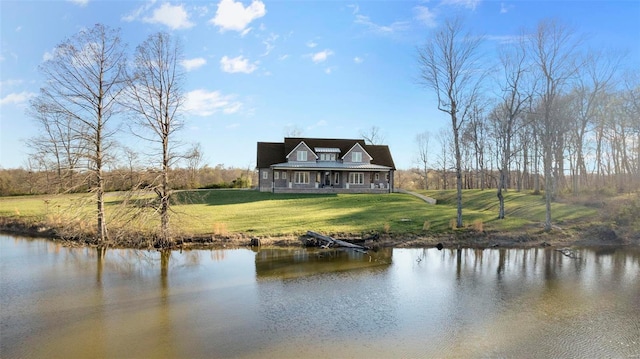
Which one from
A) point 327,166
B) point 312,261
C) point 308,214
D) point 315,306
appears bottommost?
point 315,306

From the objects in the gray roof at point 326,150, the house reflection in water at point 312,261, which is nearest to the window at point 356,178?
the gray roof at point 326,150

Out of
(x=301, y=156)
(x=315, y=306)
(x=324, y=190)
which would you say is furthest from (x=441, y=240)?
(x=301, y=156)

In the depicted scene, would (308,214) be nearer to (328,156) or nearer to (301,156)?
(301,156)

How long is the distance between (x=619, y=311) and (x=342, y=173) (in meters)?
31.9

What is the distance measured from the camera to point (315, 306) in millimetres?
10828

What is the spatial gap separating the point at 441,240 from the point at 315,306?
12361mm

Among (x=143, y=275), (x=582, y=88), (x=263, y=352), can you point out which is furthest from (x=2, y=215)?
(x=582, y=88)

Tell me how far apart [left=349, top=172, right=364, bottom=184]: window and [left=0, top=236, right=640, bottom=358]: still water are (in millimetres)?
23926

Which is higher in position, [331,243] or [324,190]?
[324,190]

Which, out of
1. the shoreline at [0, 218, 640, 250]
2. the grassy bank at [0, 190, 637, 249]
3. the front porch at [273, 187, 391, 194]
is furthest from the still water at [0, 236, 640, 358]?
the front porch at [273, 187, 391, 194]

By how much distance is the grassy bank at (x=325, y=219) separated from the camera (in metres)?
20.4

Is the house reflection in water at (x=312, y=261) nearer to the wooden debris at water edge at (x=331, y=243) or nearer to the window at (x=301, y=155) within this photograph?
the wooden debris at water edge at (x=331, y=243)

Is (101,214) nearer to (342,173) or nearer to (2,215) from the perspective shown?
(2,215)

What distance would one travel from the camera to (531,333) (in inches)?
360
